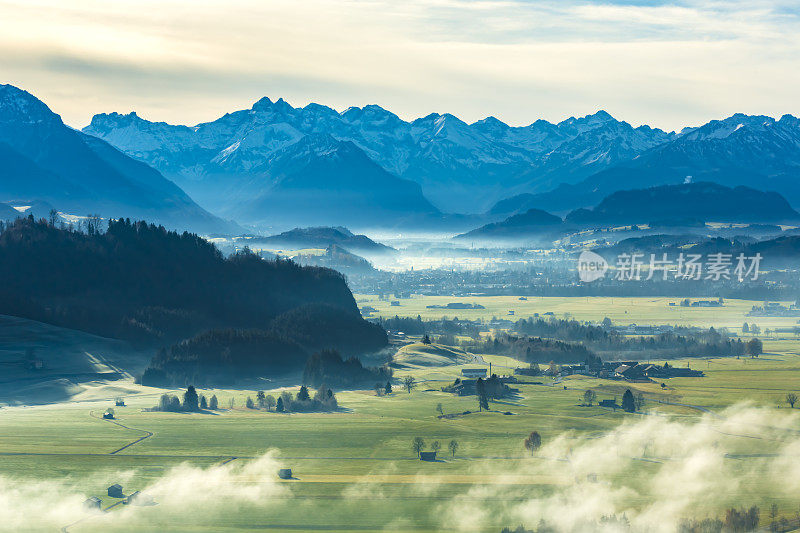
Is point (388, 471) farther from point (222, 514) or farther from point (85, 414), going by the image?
point (85, 414)

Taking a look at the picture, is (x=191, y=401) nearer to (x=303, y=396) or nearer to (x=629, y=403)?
(x=303, y=396)

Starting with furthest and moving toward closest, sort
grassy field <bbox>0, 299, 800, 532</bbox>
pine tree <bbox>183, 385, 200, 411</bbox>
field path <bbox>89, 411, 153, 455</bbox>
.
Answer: pine tree <bbox>183, 385, 200, 411</bbox>
field path <bbox>89, 411, 153, 455</bbox>
grassy field <bbox>0, 299, 800, 532</bbox>

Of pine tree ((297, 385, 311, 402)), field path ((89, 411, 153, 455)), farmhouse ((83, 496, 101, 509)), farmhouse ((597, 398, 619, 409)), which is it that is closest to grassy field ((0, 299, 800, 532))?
field path ((89, 411, 153, 455))

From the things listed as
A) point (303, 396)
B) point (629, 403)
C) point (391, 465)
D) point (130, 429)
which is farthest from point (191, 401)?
point (629, 403)

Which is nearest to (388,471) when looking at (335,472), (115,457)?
(335,472)

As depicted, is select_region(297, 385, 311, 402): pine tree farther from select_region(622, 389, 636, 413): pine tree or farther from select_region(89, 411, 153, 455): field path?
select_region(622, 389, 636, 413): pine tree

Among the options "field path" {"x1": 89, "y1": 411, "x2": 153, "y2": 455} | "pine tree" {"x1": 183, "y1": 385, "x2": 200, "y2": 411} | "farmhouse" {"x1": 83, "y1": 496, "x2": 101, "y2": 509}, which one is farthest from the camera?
"pine tree" {"x1": 183, "y1": 385, "x2": 200, "y2": 411}

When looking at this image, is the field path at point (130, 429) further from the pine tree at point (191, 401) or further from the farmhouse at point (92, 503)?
the farmhouse at point (92, 503)

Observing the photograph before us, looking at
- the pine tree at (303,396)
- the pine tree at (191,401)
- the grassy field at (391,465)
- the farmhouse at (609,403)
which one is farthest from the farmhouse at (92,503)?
the farmhouse at (609,403)
